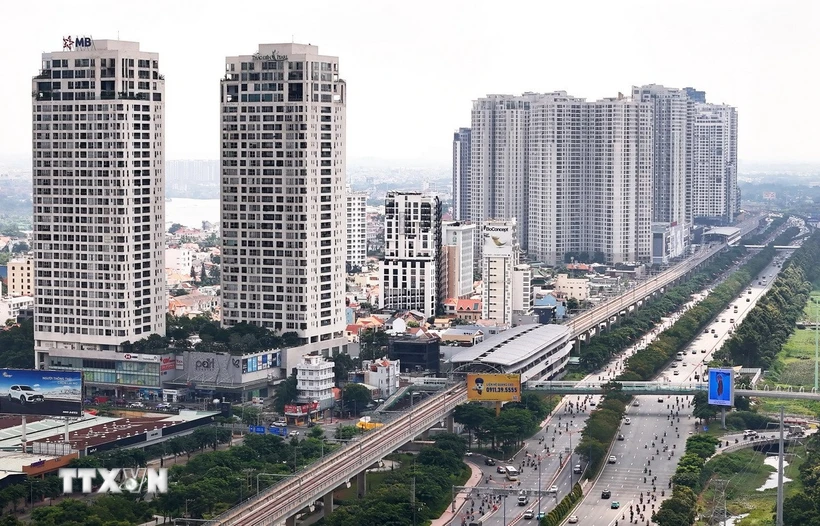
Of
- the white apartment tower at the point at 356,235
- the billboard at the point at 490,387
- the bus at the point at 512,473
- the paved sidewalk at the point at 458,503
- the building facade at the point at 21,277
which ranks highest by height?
the white apartment tower at the point at 356,235

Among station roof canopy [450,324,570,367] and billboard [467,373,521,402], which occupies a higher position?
station roof canopy [450,324,570,367]

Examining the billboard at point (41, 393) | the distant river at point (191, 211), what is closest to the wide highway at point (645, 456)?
the billboard at point (41, 393)

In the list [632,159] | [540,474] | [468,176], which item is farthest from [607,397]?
[468,176]

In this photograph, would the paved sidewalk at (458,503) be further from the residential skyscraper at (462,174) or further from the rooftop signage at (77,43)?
the residential skyscraper at (462,174)

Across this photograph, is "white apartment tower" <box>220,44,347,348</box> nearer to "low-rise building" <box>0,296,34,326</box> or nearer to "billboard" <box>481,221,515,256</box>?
"billboard" <box>481,221,515,256</box>

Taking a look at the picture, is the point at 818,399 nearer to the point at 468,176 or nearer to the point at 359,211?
the point at 359,211

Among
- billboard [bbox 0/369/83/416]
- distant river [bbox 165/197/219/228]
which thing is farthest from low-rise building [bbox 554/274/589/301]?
distant river [bbox 165/197/219/228]
